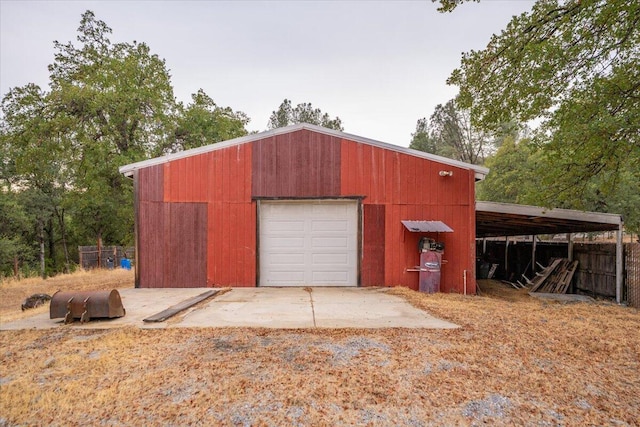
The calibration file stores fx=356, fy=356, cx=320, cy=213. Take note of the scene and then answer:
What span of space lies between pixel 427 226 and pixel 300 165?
10.6 ft

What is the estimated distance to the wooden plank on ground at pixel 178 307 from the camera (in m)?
5.01

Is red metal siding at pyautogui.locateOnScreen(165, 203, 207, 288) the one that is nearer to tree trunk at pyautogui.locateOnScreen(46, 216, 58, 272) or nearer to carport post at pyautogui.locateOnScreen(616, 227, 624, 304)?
carport post at pyautogui.locateOnScreen(616, 227, 624, 304)

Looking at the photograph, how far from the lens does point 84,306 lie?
195 inches

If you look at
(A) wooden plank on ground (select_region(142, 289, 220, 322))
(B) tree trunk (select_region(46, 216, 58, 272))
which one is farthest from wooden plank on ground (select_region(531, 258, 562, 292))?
(B) tree trunk (select_region(46, 216, 58, 272))

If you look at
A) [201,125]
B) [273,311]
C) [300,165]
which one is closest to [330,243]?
[300,165]

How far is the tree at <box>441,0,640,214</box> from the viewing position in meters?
6.88

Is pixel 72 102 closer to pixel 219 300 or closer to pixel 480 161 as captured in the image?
pixel 219 300

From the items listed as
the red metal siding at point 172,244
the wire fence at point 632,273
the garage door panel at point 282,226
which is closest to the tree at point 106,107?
the red metal siding at point 172,244

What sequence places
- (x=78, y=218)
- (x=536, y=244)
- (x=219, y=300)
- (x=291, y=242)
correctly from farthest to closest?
1. (x=78, y=218)
2. (x=536, y=244)
3. (x=291, y=242)
4. (x=219, y=300)

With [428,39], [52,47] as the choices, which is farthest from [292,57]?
[52,47]

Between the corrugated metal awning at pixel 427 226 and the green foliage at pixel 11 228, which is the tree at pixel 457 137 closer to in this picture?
the corrugated metal awning at pixel 427 226

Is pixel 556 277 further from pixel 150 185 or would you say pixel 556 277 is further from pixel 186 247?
pixel 150 185

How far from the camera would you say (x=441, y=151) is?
30703 millimetres

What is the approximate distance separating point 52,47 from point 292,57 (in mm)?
11687
